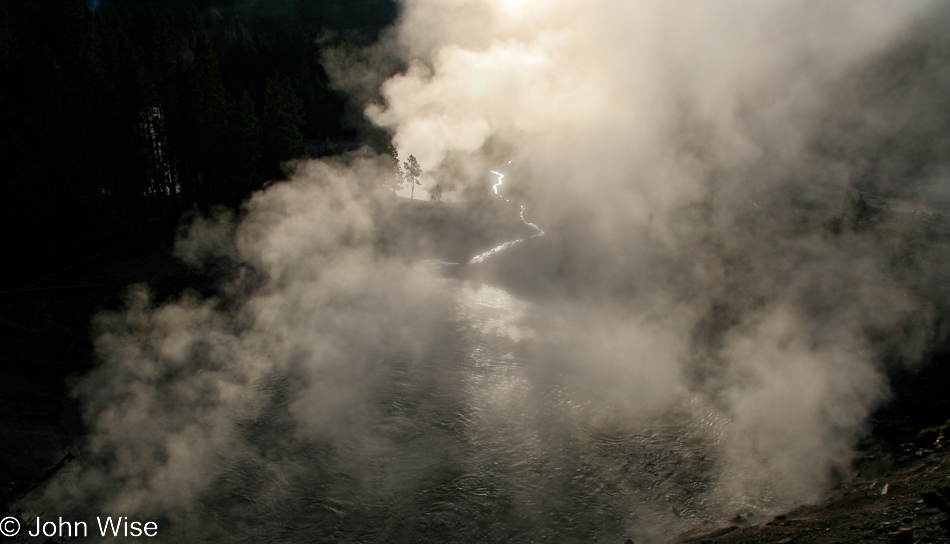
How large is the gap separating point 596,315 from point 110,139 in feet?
60.3

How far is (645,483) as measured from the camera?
7883mm

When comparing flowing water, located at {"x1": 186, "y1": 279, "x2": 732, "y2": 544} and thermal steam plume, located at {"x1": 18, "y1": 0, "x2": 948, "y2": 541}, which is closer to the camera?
flowing water, located at {"x1": 186, "y1": 279, "x2": 732, "y2": 544}

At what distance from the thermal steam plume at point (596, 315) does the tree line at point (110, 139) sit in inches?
143

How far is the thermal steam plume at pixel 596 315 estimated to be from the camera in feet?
25.0

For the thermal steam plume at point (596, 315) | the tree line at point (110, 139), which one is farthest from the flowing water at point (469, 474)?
the tree line at point (110, 139)

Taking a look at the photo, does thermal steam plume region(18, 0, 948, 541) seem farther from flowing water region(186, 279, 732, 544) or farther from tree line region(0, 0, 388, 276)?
tree line region(0, 0, 388, 276)

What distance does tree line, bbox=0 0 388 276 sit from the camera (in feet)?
47.4

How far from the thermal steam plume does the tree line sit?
3627 mm

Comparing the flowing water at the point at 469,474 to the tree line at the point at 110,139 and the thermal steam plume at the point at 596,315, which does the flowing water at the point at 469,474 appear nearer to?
the thermal steam plume at the point at 596,315

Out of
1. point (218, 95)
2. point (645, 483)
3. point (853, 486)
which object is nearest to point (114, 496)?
point (645, 483)

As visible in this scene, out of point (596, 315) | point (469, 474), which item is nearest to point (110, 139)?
point (469, 474)

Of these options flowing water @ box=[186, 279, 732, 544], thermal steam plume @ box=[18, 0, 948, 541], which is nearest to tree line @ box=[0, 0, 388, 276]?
thermal steam plume @ box=[18, 0, 948, 541]

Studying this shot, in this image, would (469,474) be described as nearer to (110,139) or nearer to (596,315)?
(596,315)

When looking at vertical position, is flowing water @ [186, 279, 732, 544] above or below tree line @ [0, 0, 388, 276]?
below
